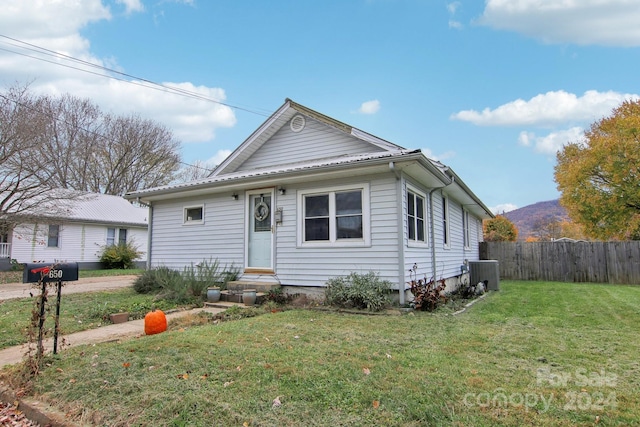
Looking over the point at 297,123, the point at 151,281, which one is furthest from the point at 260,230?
the point at 297,123

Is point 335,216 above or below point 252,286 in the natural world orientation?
above

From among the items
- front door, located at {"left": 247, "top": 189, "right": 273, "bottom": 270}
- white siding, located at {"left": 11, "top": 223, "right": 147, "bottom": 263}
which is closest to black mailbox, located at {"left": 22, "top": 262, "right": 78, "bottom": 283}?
front door, located at {"left": 247, "top": 189, "right": 273, "bottom": 270}

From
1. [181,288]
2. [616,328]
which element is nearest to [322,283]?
[181,288]

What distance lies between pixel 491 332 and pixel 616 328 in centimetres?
220

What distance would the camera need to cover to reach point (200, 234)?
33.2 feet

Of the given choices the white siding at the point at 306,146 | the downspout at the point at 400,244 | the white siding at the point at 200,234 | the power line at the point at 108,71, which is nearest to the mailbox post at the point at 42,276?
the downspout at the point at 400,244

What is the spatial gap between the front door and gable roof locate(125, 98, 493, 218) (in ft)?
1.34

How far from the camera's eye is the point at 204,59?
45.8ft

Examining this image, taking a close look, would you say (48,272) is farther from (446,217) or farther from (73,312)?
(446,217)

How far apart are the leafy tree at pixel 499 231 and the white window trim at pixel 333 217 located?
20797 mm

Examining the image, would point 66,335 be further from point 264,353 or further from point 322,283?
point 322,283

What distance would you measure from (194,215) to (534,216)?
48.1m

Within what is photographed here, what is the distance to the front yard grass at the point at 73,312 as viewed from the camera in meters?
5.50

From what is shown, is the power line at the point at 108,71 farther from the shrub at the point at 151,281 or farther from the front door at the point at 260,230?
the front door at the point at 260,230
